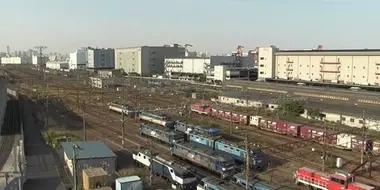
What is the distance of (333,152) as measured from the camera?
23.9 meters

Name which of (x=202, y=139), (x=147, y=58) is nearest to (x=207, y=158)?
(x=202, y=139)

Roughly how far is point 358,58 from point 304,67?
1035cm

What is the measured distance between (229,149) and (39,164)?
10.8 meters

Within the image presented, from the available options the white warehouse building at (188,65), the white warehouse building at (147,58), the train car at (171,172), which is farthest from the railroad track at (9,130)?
the white warehouse building at (147,58)

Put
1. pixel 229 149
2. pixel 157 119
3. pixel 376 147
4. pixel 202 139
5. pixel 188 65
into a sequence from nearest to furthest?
pixel 229 149 < pixel 376 147 < pixel 202 139 < pixel 157 119 < pixel 188 65

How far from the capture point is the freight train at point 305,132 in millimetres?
Result: 23078

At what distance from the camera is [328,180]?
54.2 ft

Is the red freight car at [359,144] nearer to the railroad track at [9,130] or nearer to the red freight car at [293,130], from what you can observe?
the red freight car at [293,130]

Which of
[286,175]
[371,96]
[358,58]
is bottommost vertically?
[286,175]

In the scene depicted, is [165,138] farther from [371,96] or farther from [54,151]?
[371,96]

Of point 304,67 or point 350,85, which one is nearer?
point 350,85

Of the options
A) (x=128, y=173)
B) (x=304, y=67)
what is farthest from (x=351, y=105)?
(x=128, y=173)

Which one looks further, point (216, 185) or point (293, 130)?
point (293, 130)

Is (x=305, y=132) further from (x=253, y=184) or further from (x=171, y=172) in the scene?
(x=171, y=172)
